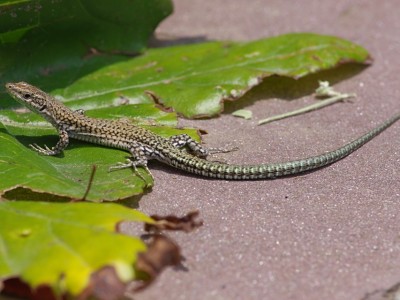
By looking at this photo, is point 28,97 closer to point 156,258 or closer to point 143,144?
point 143,144

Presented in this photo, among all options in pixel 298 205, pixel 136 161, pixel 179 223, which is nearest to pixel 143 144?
pixel 136 161

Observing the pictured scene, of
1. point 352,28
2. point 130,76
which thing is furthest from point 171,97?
point 352,28

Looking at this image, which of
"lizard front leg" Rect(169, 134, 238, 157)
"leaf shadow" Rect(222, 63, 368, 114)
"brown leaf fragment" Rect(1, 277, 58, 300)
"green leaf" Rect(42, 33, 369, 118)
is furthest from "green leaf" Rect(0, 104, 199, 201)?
"leaf shadow" Rect(222, 63, 368, 114)

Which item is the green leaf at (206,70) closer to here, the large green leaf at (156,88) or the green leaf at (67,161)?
the large green leaf at (156,88)

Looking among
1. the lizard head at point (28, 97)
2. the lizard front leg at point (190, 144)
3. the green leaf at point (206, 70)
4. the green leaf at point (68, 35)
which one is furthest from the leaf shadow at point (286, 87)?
the lizard head at point (28, 97)

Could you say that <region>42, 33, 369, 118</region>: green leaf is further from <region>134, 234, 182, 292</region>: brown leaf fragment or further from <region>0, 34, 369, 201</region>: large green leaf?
<region>134, 234, 182, 292</region>: brown leaf fragment

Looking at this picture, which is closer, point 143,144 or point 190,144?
point 143,144
